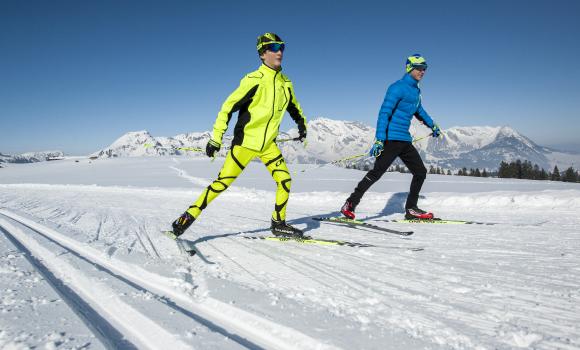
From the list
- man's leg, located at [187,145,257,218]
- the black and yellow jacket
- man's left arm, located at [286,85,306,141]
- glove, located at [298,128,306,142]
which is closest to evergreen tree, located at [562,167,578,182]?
glove, located at [298,128,306,142]

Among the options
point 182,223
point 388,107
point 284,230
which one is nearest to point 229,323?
point 182,223

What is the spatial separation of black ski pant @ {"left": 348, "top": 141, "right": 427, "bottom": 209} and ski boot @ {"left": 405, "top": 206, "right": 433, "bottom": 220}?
0.08 metres

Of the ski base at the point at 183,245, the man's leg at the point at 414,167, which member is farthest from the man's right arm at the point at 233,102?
the man's leg at the point at 414,167

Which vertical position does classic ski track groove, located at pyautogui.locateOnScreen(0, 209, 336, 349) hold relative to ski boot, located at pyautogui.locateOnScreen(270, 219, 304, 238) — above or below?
below

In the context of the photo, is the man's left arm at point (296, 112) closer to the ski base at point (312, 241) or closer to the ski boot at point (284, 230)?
the ski boot at point (284, 230)

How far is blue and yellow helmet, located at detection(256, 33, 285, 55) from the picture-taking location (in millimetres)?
4527

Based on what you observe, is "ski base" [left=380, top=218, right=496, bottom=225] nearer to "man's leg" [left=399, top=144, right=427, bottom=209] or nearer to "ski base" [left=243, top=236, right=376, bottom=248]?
"man's leg" [left=399, top=144, right=427, bottom=209]

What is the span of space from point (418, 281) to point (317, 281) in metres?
0.78

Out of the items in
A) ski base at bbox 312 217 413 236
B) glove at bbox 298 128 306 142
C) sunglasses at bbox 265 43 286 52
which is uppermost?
sunglasses at bbox 265 43 286 52

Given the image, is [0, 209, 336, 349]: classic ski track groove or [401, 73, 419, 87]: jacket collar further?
[401, 73, 419, 87]: jacket collar

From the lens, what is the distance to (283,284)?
2885mm

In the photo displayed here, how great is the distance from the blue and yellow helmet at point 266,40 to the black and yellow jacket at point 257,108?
0.21 metres

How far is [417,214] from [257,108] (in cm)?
351

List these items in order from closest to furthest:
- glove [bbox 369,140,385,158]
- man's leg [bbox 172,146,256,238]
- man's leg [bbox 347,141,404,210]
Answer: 1. man's leg [bbox 172,146,256,238]
2. glove [bbox 369,140,385,158]
3. man's leg [bbox 347,141,404,210]
